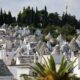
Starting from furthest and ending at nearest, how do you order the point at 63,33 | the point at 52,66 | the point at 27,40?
the point at 63,33 → the point at 27,40 → the point at 52,66

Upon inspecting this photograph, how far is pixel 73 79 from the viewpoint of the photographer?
24.2m

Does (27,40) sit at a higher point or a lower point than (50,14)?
lower

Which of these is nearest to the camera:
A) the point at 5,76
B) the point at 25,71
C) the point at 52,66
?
the point at 52,66

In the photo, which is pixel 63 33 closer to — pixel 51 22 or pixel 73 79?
pixel 51 22

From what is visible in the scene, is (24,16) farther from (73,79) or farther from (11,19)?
(73,79)

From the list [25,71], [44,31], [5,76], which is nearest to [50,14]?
[44,31]

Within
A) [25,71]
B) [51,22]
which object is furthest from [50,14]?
[25,71]

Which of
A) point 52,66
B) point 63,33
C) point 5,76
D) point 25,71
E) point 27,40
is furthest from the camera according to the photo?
point 63,33

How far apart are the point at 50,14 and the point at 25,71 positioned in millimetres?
102895

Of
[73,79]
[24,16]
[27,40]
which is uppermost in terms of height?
[24,16]

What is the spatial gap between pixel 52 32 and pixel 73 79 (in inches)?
3897

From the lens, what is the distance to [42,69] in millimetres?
23406

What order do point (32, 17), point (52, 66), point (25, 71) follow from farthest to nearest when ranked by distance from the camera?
point (32, 17), point (25, 71), point (52, 66)

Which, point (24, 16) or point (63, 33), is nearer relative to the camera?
point (63, 33)
